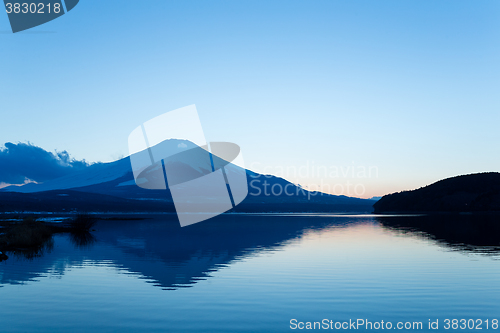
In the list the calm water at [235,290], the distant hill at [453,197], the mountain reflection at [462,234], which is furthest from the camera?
the distant hill at [453,197]

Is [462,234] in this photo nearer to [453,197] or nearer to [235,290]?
[235,290]

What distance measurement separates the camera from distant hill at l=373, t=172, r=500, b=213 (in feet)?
465

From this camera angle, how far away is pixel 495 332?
1088 centimetres

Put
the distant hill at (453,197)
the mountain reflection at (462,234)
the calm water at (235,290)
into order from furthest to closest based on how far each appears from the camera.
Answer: the distant hill at (453,197) < the mountain reflection at (462,234) < the calm water at (235,290)

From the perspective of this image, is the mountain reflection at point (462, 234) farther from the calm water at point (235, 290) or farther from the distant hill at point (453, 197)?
the distant hill at point (453, 197)

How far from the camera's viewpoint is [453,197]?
152m

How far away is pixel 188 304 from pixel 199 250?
Result: 16140 mm

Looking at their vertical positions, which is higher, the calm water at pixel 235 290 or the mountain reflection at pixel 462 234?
the calm water at pixel 235 290

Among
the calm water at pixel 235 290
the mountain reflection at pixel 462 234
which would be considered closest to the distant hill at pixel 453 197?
the mountain reflection at pixel 462 234

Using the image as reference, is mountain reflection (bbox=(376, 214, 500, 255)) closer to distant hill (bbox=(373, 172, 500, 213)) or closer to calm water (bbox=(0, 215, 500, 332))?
calm water (bbox=(0, 215, 500, 332))

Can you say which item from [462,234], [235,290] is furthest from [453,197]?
[235,290]

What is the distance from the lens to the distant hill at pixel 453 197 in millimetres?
141875

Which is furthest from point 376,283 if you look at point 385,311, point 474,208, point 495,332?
point 474,208

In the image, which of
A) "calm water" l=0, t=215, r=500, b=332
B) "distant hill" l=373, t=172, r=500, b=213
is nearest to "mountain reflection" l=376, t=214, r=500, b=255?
"calm water" l=0, t=215, r=500, b=332
